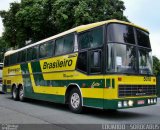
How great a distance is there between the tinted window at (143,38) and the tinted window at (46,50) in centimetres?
451

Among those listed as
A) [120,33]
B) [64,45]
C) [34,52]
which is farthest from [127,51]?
[34,52]

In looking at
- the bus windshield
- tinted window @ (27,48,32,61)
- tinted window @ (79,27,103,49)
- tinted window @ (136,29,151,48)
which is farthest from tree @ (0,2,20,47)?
the bus windshield

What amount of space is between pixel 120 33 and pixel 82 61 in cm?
186

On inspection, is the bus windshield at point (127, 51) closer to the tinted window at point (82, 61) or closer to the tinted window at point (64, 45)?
the tinted window at point (82, 61)

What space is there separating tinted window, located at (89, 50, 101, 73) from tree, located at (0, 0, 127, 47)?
14117 millimetres

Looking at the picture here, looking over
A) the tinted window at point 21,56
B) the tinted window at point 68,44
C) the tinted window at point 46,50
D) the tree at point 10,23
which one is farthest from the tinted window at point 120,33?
the tree at point 10,23

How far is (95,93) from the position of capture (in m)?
11.6

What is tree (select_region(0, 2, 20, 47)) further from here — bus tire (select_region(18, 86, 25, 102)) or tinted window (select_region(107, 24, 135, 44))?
tinted window (select_region(107, 24, 135, 44))

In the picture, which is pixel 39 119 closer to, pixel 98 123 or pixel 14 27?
pixel 98 123

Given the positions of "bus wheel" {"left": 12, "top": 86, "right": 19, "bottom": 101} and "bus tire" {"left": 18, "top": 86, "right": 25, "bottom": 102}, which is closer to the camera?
"bus tire" {"left": 18, "top": 86, "right": 25, "bottom": 102}

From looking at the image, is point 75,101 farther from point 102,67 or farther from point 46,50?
point 46,50

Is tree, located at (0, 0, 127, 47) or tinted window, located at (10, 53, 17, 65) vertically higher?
tree, located at (0, 0, 127, 47)

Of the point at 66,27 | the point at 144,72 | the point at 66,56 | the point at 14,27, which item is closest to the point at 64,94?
the point at 66,56

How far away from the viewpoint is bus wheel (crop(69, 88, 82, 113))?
41.6ft
